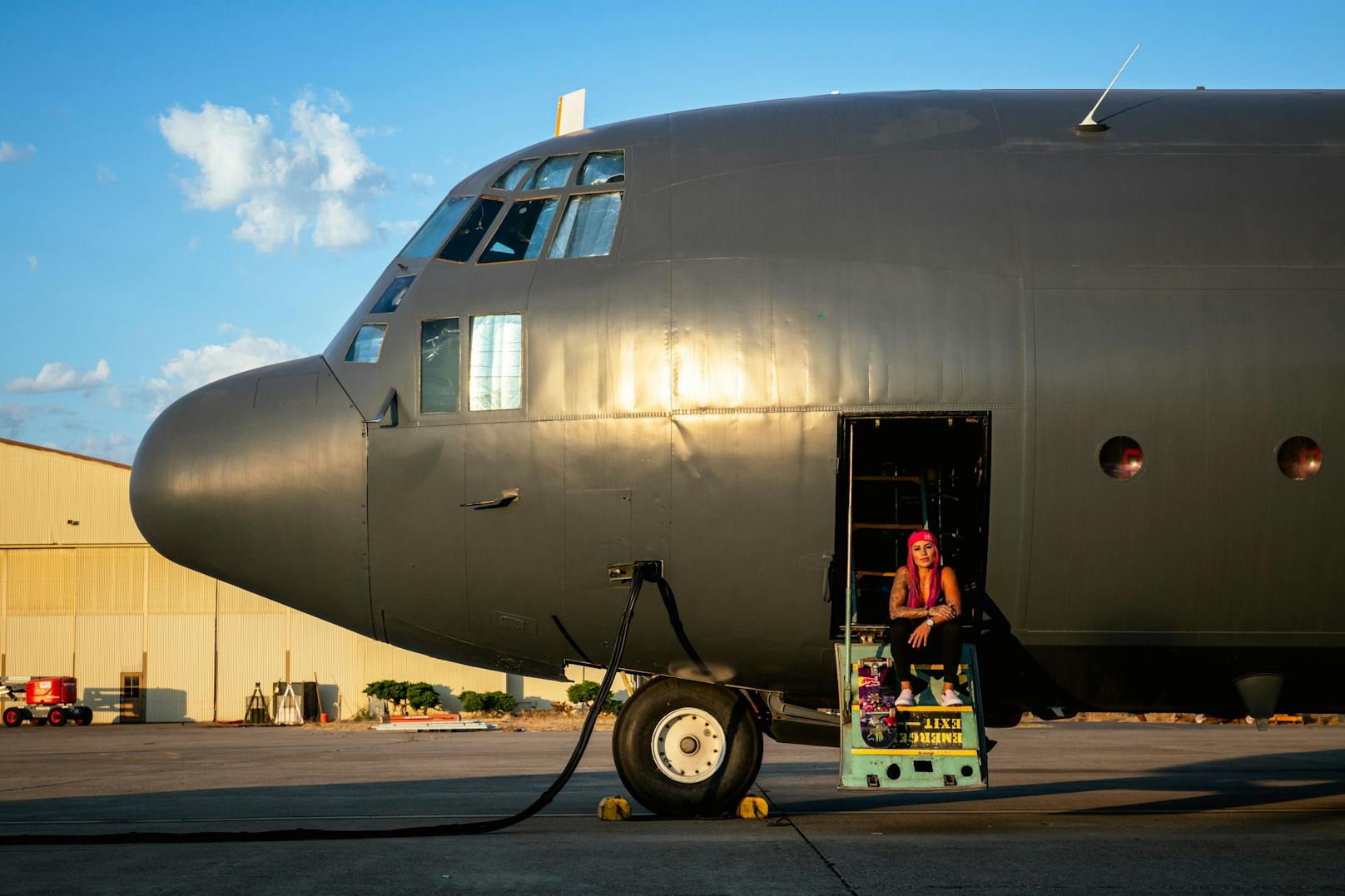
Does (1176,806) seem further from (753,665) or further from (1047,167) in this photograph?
(1047,167)

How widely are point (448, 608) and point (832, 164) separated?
4.66 meters

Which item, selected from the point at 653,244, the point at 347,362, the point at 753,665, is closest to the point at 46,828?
the point at 347,362

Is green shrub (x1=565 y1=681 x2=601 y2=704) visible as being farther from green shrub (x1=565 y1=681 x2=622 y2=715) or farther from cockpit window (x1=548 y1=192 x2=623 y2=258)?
cockpit window (x1=548 y1=192 x2=623 y2=258)

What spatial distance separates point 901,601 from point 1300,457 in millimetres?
3049

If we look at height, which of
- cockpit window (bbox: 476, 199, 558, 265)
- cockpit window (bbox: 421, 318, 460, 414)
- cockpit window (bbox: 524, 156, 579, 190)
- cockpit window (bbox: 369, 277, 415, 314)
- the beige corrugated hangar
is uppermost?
cockpit window (bbox: 524, 156, 579, 190)

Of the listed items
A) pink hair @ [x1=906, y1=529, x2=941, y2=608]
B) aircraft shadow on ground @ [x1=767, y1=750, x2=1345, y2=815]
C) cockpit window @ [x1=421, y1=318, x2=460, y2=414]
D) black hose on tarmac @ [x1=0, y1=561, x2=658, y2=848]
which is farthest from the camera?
aircraft shadow on ground @ [x1=767, y1=750, x2=1345, y2=815]

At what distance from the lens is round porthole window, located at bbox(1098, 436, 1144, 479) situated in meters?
9.12

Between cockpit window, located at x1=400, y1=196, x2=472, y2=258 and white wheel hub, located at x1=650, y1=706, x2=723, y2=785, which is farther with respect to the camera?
cockpit window, located at x1=400, y1=196, x2=472, y2=258

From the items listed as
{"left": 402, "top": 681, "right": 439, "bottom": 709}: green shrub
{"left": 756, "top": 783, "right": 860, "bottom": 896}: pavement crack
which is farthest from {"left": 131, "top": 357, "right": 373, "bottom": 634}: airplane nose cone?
{"left": 402, "top": 681, "right": 439, "bottom": 709}: green shrub

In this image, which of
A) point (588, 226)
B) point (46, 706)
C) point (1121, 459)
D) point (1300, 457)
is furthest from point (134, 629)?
point (1300, 457)

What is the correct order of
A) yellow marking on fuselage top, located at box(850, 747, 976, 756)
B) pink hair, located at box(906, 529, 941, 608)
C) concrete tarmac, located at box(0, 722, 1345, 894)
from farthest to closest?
1. pink hair, located at box(906, 529, 941, 608)
2. yellow marking on fuselage top, located at box(850, 747, 976, 756)
3. concrete tarmac, located at box(0, 722, 1345, 894)

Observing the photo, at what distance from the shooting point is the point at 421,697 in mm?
38562

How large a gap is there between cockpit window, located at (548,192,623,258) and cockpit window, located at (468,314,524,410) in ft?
2.40

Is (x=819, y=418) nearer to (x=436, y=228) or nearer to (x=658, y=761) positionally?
(x=658, y=761)
